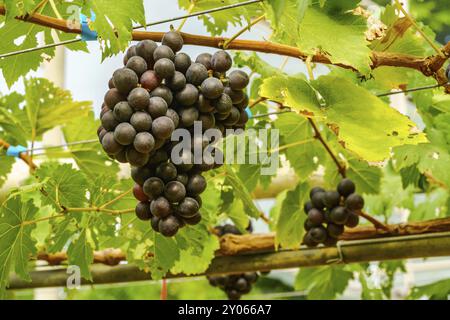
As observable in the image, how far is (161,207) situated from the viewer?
88cm

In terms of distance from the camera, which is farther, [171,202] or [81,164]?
[81,164]

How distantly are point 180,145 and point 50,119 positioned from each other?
802 mm

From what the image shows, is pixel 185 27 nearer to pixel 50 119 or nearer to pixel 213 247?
pixel 213 247

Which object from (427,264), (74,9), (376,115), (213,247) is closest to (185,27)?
(74,9)

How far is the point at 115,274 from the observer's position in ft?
4.95

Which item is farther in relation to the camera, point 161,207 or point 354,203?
point 354,203

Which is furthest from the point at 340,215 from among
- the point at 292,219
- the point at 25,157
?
the point at 25,157

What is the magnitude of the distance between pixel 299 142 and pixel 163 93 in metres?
0.57

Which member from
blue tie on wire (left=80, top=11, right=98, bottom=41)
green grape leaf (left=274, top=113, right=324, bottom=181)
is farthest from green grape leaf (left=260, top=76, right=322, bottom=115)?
green grape leaf (left=274, top=113, right=324, bottom=181)

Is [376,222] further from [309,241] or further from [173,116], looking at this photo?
[173,116]

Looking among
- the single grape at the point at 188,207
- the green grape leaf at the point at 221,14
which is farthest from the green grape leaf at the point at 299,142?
the single grape at the point at 188,207

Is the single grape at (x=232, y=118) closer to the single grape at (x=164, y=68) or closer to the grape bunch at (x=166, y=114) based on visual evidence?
the grape bunch at (x=166, y=114)
